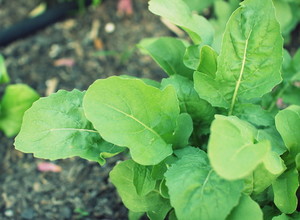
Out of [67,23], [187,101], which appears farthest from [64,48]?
[187,101]

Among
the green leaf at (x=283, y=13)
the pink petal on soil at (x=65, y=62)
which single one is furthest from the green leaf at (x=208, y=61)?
the pink petal on soil at (x=65, y=62)

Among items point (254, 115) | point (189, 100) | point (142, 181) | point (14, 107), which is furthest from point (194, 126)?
point (14, 107)

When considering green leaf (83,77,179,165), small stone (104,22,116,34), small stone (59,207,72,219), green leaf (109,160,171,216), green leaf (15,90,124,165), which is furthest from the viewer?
small stone (104,22,116,34)

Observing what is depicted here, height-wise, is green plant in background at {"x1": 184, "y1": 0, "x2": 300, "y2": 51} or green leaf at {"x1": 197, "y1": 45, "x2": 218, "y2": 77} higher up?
green leaf at {"x1": 197, "y1": 45, "x2": 218, "y2": 77}

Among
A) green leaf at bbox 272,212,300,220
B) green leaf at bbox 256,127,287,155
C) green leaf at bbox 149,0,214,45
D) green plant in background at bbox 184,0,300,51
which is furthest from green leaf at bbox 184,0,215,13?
green leaf at bbox 272,212,300,220

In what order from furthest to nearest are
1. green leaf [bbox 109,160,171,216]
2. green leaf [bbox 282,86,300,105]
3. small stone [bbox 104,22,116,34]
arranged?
small stone [bbox 104,22,116,34] → green leaf [bbox 282,86,300,105] → green leaf [bbox 109,160,171,216]

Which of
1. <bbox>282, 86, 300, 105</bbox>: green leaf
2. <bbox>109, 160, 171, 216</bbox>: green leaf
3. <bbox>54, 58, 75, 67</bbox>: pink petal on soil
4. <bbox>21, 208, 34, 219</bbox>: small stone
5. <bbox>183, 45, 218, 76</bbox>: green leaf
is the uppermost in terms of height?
<bbox>183, 45, 218, 76</bbox>: green leaf

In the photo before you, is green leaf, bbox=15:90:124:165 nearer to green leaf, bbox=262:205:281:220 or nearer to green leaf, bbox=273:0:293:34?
green leaf, bbox=262:205:281:220
